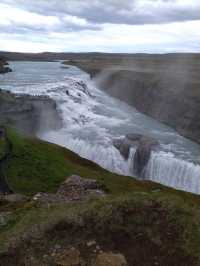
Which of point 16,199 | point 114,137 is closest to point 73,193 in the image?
point 16,199

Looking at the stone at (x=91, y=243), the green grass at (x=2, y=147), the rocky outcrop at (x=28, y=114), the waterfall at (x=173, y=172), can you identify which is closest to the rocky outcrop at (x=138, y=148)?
the waterfall at (x=173, y=172)

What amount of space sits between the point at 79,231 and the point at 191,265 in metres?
2.79

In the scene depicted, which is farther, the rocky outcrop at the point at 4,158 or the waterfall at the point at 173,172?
the waterfall at the point at 173,172

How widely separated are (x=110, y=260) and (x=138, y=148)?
104 ft

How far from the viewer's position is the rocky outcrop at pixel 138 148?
1547 inches

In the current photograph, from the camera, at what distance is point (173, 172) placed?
3688 centimetres

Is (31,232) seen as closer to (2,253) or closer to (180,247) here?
(2,253)

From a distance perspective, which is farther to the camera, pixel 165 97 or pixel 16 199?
pixel 165 97

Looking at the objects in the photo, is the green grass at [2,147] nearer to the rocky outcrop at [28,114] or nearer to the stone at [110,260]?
the stone at [110,260]

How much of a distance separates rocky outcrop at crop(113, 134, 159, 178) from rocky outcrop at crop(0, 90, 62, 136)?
41.8 feet

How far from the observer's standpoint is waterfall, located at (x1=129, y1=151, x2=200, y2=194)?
3553cm

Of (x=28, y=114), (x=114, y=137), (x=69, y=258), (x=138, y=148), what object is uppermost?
(x=69, y=258)

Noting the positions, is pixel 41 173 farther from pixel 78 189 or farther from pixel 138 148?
pixel 138 148

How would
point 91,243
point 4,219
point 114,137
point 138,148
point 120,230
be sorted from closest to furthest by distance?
point 91,243
point 120,230
point 4,219
point 138,148
point 114,137
